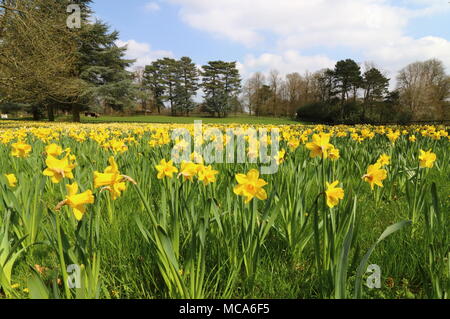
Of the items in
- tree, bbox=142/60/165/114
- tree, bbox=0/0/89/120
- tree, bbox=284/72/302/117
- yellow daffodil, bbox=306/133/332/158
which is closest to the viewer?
yellow daffodil, bbox=306/133/332/158

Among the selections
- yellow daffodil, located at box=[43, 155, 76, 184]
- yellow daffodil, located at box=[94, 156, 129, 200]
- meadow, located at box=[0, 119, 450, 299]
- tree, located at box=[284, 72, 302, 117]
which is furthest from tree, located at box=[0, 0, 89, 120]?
tree, located at box=[284, 72, 302, 117]

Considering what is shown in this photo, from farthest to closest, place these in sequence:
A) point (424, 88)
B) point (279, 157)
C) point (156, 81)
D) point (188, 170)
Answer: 1. point (156, 81)
2. point (424, 88)
3. point (279, 157)
4. point (188, 170)

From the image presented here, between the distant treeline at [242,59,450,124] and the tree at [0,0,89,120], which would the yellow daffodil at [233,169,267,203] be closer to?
the tree at [0,0,89,120]

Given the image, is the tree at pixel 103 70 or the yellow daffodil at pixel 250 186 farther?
the tree at pixel 103 70

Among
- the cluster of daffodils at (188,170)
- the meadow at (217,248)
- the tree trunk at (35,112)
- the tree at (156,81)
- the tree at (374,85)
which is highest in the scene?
the tree at (156,81)

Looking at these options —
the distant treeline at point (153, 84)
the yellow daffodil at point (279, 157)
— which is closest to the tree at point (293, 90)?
the distant treeline at point (153, 84)

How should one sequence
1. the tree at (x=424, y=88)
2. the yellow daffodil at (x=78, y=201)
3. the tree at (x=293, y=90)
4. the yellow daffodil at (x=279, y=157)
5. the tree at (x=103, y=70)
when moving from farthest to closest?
1. the tree at (x=293, y=90)
2. the tree at (x=424, y=88)
3. the tree at (x=103, y=70)
4. the yellow daffodil at (x=279, y=157)
5. the yellow daffodil at (x=78, y=201)

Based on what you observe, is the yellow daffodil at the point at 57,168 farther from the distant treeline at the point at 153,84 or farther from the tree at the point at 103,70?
the tree at the point at 103,70

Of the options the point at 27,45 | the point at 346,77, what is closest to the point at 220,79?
the point at 346,77

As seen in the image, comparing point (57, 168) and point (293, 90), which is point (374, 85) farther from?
point (57, 168)
